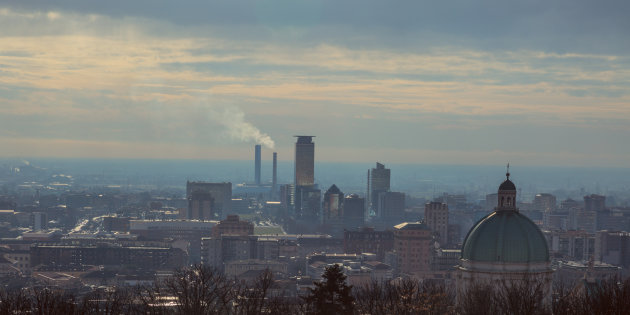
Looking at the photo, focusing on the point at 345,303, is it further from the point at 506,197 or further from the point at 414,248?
the point at 414,248

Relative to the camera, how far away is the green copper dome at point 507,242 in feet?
239

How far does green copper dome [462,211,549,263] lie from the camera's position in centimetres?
7281

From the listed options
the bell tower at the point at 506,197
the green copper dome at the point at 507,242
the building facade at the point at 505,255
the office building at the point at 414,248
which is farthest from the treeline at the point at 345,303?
the office building at the point at 414,248

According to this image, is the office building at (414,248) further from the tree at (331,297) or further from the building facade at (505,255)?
the tree at (331,297)

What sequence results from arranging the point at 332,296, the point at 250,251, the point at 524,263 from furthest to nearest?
the point at 250,251 < the point at 524,263 < the point at 332,296

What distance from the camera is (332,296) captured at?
54.2m

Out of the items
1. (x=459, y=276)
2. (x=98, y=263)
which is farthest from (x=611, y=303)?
(x=98, y=263)

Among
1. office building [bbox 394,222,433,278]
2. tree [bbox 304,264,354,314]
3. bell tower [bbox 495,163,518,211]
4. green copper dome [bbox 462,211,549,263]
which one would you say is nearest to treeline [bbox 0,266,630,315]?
tree [bbox 304,264,354,314]

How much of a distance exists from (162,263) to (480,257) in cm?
11747

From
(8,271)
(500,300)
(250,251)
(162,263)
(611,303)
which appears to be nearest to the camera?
(611,303)

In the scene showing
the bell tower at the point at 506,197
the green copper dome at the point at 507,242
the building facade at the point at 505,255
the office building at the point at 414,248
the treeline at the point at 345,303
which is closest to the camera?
the treeline at the point at 345,303

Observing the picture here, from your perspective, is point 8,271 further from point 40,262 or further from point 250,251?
point 250,251

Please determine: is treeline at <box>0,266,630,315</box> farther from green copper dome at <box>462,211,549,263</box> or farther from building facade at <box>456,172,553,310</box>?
green copper dome at <box>462,211,549,263</box>

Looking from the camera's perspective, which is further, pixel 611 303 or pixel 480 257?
pixel 480 257
